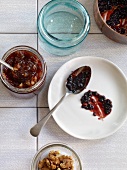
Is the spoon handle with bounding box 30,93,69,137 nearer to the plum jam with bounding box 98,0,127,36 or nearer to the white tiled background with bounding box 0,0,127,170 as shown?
the white tiled background with bounding box 0,0,127,170

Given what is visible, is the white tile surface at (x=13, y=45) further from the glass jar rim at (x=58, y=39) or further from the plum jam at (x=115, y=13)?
the plum jam at (x=115, y=13)

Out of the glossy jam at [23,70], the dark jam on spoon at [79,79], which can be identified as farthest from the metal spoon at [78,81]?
the glossy jam at [23,70]

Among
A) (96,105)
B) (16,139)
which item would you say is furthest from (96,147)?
(16,139)

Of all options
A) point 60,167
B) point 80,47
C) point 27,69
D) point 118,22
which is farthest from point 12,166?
point 118,22

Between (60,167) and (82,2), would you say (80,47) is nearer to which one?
(82,2)

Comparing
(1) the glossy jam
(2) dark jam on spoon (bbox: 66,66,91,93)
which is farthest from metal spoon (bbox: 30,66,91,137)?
(1) the glossy jam

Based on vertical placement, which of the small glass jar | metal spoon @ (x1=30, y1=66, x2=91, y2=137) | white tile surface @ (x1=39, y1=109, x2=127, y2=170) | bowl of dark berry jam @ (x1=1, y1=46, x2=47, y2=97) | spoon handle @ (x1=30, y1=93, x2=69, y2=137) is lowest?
white tile surface @ (x1=39, y1=109, x2=127, y2=170)

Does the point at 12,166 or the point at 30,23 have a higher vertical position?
the point at 30,23
